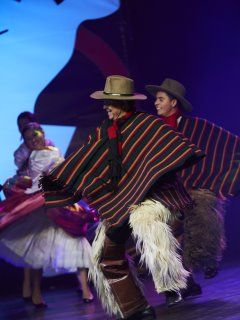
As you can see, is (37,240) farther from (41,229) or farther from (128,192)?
(128,192)

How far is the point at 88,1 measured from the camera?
7258mm

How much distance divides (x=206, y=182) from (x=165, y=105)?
0.68 meters

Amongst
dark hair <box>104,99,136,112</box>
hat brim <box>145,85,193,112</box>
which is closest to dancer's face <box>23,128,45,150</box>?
hat brim <box>145,85,193,112</box>

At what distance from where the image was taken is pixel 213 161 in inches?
213

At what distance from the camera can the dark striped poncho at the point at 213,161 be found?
530 cm

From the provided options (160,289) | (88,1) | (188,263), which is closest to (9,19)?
(88,1)

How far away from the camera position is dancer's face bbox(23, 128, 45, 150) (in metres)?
5.87

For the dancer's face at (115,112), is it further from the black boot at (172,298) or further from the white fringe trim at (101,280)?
the black boot at (172,298)

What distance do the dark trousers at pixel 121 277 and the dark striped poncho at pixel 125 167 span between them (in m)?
0.19

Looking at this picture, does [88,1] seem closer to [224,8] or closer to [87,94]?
[87,94]

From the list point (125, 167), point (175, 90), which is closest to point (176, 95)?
point (175, 90)

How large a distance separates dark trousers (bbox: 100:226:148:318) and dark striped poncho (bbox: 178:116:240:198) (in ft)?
3.88

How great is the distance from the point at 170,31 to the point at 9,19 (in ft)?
5.81

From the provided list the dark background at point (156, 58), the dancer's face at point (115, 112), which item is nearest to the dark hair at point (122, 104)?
the dancer's face at point (115, 112)
